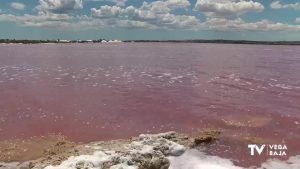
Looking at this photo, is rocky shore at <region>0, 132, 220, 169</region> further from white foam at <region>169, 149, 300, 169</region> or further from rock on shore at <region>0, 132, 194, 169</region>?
white foam at <region>169, 149, 300, 169</region>

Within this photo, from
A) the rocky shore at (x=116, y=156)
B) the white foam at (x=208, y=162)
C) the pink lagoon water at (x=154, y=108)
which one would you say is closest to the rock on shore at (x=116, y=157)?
the rocky shore at (x=116, y=156)

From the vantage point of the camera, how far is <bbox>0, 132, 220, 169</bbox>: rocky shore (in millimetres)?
13555

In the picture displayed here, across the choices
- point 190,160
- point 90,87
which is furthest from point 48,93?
point 190,160

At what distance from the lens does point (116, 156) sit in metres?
14.1

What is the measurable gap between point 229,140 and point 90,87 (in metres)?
20.1

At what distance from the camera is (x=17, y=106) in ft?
90.1

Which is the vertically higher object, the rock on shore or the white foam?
the rock on shore

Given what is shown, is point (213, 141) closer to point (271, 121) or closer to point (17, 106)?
point (271, 121)

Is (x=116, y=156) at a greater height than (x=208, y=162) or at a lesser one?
greater

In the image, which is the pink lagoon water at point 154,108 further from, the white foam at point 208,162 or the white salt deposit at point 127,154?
the white salt deposit at point 127,154

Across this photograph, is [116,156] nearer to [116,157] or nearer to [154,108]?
[116,157]

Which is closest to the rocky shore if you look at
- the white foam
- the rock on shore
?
the rock on shore

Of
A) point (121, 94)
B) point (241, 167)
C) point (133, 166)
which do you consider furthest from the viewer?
point (121, 94)

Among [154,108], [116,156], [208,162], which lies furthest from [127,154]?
[154,108]
